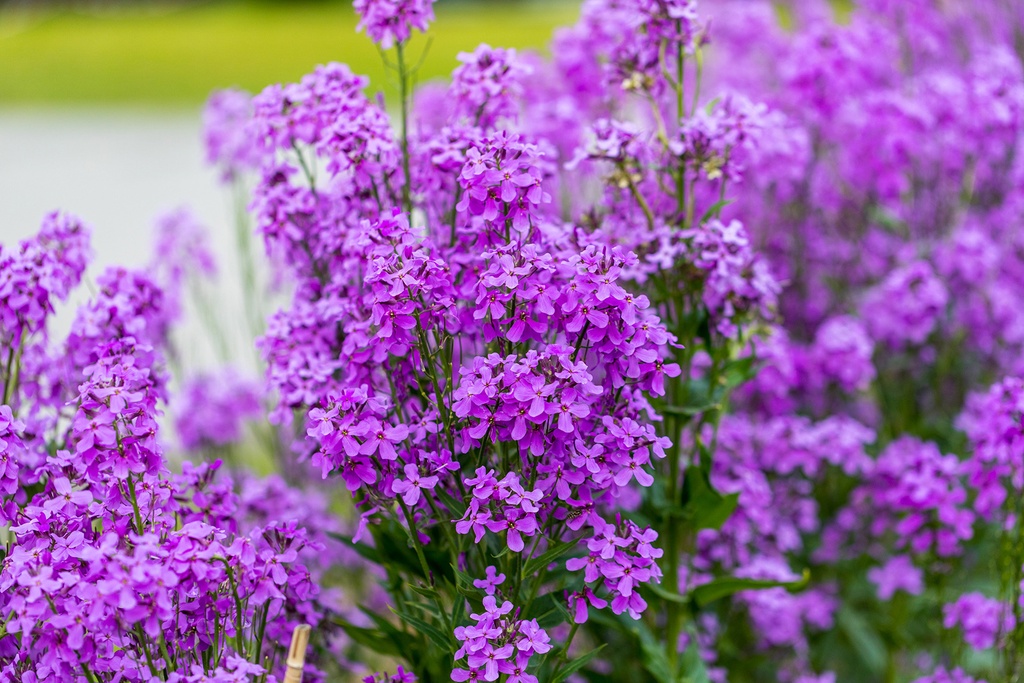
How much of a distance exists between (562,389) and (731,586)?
0.90 m

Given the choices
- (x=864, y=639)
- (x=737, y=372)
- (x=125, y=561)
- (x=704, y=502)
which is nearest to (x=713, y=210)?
(x=737, y=372)

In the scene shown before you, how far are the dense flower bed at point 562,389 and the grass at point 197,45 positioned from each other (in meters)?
9.50

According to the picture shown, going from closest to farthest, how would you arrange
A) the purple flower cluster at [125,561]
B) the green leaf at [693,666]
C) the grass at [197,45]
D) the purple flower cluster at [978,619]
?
the purple flower cluster at [125,561] < the green leaf at [693,666] < the purple flower cluster at [978,619] < the grass at [197,45]

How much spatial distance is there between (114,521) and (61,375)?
2.31 ft

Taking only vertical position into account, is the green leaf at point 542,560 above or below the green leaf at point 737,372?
below

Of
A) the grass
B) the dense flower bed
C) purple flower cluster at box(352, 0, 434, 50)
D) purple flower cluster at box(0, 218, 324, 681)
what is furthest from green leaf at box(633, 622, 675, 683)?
the grass

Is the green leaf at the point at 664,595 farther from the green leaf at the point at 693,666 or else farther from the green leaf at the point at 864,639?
the green leaf at the point at 864,639

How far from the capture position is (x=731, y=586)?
2412 mm

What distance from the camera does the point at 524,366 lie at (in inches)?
69.0

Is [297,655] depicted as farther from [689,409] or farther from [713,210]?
[713,210]

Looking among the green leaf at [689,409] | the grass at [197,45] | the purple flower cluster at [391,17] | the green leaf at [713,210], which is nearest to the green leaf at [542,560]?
the green leaf at [689,409]

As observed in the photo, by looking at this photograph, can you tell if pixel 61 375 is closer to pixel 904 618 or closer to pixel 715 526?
pixel 715 526

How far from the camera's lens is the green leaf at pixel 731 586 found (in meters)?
2.35

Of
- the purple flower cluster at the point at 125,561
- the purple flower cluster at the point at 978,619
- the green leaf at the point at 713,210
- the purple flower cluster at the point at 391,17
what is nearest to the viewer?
the purple flower cluster at the point at 125,561
